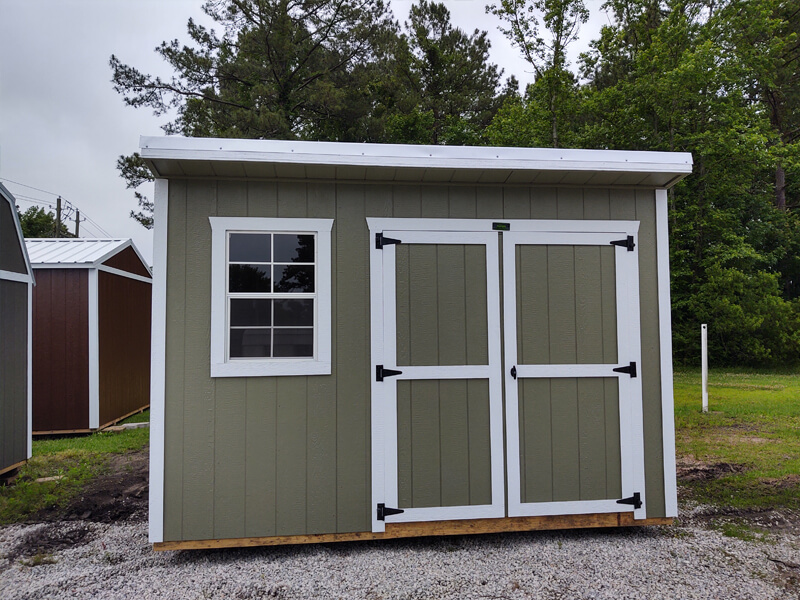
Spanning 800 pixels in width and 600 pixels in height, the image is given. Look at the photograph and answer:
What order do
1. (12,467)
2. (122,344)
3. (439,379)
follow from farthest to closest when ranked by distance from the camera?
1. (122,344)
2. (12,467)
3. (439,379)

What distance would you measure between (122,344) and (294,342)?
5.95 meters

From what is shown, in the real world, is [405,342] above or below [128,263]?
below

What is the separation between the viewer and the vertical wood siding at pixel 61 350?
718 centimetres

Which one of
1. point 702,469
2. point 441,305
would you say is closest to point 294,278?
point 441,305

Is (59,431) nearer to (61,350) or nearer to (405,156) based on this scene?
(61,350)

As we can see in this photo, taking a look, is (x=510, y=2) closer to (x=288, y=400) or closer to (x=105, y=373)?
(x=105, y=373)

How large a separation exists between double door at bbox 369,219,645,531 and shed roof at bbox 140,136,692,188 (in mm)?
303

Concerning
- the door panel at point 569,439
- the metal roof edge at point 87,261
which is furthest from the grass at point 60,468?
the door panel at point 569,439

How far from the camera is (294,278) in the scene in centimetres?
331

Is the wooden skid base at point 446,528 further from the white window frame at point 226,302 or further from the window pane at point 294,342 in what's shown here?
the window pane at point 294,342

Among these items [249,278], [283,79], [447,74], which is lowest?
[249,278]

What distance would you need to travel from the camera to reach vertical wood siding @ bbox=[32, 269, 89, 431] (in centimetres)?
718

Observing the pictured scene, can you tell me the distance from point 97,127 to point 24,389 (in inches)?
390

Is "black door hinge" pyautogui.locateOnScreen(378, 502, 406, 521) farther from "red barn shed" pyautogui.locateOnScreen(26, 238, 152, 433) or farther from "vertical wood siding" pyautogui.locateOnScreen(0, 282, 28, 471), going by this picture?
"red barn shed" pyautogui.locateOnScreen(26, 238, 152, 433)
